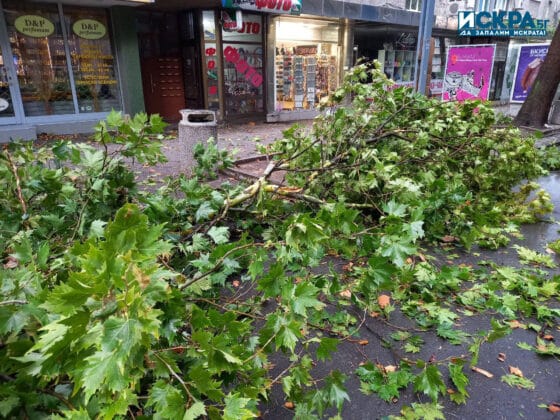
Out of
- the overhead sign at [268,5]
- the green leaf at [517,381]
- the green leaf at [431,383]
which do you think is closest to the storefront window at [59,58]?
the overhead sign at [268,5]

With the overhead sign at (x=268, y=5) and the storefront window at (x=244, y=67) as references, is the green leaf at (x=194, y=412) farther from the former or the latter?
the storefront window at (x=244, y=67)

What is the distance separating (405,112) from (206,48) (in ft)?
31.5

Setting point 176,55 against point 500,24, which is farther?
point 500,24

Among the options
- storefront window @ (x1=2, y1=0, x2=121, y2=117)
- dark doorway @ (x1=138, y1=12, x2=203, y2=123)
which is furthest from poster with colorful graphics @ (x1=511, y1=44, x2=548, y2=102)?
storefront window @ (x1=2, y1=0, x2=121, y2=117)

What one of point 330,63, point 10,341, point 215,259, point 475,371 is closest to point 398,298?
point 475,371

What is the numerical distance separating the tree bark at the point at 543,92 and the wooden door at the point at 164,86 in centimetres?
1112

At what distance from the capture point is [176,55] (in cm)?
1391

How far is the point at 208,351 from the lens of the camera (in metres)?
1.41

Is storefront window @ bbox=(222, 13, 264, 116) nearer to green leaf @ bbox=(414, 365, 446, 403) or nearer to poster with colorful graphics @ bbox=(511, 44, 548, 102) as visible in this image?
poster with colorful graphics @ bbox=(511, 44, 548, 102)

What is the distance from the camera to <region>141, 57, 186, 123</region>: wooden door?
45.1ft

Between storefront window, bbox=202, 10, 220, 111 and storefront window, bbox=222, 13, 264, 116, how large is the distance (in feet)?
1.10

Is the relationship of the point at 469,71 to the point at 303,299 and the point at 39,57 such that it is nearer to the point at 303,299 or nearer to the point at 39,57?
the point at 39,57

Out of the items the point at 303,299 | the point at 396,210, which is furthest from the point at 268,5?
the point at 303,299

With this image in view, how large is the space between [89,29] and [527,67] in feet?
47.4
